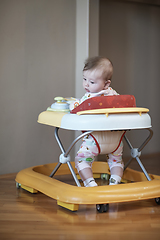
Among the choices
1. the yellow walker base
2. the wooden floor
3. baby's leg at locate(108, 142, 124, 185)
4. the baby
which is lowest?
the wooden floor

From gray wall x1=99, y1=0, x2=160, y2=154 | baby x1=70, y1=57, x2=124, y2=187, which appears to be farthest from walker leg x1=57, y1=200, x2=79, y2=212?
gray wall x1=99, y1=0, x2=160, y2=154

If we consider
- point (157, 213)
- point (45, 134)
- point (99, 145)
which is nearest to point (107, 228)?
point (157, 213)

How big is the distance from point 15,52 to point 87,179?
3.70 feet

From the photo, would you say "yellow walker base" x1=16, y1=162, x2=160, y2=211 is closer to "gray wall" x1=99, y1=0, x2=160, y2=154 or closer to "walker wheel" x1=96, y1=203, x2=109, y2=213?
"walker wheel" x1=96, y1=203, x2=109, y2=213

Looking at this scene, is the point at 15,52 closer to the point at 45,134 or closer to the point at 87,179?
the point at 45,134

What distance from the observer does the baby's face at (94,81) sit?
167 centimetres

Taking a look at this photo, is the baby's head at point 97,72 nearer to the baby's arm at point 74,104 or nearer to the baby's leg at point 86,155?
the baby's arm at point 74,104

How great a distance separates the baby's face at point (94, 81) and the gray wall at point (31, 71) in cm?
78

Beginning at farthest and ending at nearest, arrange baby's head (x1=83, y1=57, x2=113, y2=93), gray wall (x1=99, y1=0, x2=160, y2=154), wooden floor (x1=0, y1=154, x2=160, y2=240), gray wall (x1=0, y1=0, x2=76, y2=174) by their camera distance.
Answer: gray wall (x1=99, y1=0, x2=160, y2=154) < gray wall (x1=0, y1=0, x2=76, y2=174) < baby's head (x1=83, y1=57, x2=113, y2=93) < wooden floor (x1=0, y1=154, x2=160, y2=240)

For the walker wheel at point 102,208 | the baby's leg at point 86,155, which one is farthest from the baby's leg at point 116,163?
the walker wheel at point 102,208

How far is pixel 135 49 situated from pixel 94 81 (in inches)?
53.9

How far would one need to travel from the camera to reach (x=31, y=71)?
238 centimetres

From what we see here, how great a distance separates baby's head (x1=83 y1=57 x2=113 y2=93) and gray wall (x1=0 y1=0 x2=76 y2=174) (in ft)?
2.59

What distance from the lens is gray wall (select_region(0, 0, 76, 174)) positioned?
2281 millimetres
